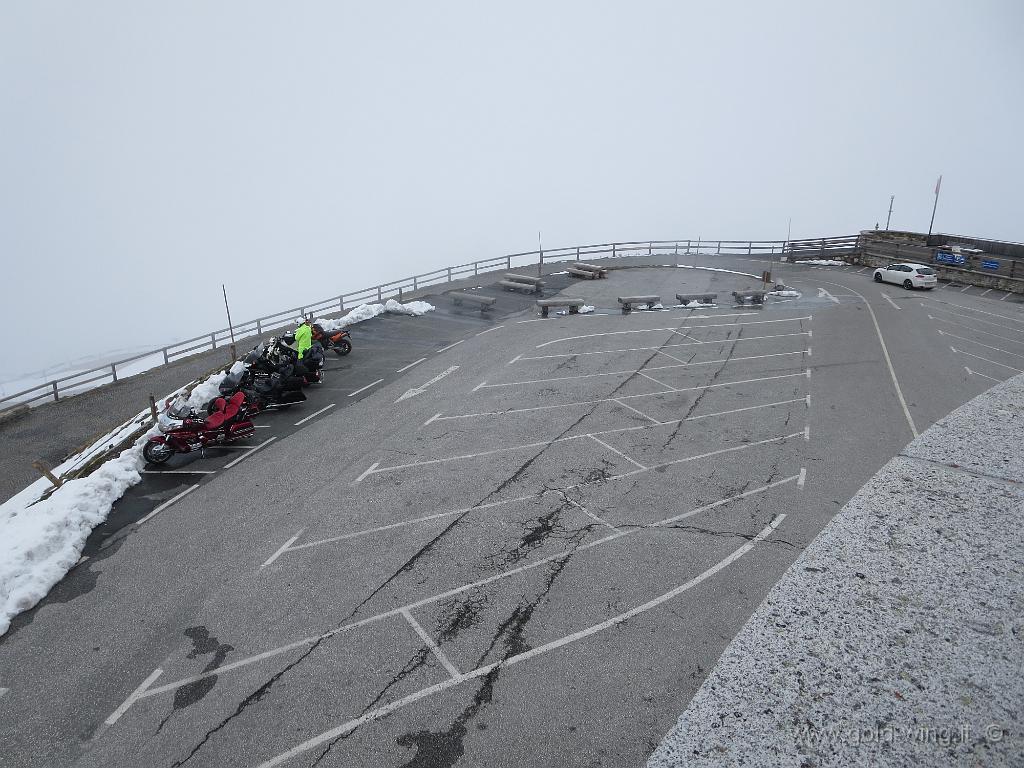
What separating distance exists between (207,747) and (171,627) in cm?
267

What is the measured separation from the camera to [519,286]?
35.7 meters

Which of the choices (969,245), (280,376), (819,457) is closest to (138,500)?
(280,376)

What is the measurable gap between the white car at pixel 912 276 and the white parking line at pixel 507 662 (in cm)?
3148

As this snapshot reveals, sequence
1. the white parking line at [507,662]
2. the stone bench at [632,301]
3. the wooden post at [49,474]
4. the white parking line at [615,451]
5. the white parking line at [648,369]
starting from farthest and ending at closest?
the stone bench at [632,301], the white parking line at [648,369], the white parking line at [615,451], the wooden post at [49,474], the white parking line at [507,662]

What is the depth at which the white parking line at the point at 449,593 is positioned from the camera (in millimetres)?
8477

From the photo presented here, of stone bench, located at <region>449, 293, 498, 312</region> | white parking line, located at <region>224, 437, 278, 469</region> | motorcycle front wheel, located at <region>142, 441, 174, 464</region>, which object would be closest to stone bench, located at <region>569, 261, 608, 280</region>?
stone bench, located at <region>449, 293, 498, 312</region>

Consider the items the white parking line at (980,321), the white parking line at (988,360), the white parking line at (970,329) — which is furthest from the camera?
the white parking line at (980,321)

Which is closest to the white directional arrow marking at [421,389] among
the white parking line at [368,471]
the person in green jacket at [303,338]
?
the person in green jacket at [303,338]

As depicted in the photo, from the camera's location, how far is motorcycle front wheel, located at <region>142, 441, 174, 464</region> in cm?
1478

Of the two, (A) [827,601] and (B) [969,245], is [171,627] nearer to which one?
(A) [827,601]

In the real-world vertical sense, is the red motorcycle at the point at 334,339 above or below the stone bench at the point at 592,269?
below

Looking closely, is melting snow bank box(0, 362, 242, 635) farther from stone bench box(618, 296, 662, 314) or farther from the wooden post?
stone bench box(618, 296, 662, 314)

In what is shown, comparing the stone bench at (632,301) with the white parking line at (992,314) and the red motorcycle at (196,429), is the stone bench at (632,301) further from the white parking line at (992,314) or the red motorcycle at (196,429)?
the red motorcycle at (196,429)

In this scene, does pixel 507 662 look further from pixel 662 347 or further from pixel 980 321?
pixel 980 321
